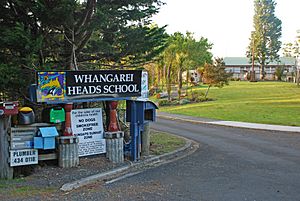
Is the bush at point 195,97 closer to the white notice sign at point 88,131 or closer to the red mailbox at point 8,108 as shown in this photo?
the white notice sign at point 88,131

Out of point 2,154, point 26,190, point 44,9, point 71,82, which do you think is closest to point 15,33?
point 44,9

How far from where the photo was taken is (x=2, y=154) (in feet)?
26.6

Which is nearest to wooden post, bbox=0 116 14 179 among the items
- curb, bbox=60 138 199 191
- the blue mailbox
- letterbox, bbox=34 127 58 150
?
letterbox, bbox=34 127 58 150

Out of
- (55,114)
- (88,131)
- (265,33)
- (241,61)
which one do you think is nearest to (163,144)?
(88,131)

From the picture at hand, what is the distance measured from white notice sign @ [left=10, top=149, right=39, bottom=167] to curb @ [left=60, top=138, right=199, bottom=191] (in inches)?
54.9

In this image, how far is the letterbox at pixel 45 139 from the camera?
8438mm

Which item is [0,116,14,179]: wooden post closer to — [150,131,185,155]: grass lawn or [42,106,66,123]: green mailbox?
[42,106,66,123]: green mailbox

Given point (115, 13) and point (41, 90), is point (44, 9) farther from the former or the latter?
point (115, 13)

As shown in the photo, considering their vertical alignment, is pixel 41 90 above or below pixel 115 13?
below

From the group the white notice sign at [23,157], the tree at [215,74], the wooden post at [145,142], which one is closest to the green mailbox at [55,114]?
the white notice sign at [23,157]

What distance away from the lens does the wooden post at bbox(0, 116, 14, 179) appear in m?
8.09

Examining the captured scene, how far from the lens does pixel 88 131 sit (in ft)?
32.0

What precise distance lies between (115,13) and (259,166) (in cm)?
560

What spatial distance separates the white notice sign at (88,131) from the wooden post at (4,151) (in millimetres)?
1739
